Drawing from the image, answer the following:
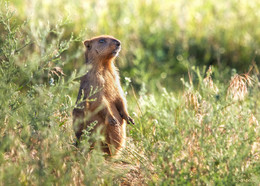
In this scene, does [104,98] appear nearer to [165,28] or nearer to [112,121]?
[112,121]

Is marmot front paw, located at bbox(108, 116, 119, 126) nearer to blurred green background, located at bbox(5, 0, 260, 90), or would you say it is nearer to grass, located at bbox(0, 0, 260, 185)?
grass, located at bbox(0, 0, 260, 185)

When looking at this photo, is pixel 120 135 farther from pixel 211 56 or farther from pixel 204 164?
pixel 211 56

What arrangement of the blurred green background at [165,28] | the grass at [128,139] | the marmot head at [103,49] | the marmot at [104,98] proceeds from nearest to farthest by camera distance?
1. the grass at [128,139]
2. the marmot at [104,98]
3. the marmot head at [103,49]
4. the blurred green background at [165,28]

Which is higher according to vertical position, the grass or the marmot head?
the marmot head

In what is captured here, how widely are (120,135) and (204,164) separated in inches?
53.7

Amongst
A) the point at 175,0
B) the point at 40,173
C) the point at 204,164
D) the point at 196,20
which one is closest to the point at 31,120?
the point at 40,173

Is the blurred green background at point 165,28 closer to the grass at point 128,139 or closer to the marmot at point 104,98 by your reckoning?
the marmot at point 104,98

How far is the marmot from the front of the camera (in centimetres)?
461

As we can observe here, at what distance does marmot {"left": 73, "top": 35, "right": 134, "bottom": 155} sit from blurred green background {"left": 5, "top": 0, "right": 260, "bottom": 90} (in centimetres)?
293

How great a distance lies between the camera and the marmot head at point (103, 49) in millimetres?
5086

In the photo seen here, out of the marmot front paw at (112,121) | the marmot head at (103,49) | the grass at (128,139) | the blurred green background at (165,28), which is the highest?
the blurred green background at (165,28)

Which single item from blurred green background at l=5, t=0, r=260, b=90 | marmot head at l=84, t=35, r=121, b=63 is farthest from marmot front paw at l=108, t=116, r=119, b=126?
blurred green background at l=5, t=0, r=260, b=90

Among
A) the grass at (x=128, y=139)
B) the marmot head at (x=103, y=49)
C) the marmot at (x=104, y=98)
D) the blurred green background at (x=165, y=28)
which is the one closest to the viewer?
the grass at (x=128, y=139)

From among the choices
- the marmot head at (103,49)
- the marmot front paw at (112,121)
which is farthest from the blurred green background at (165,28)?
the marmot front paw at (112,121)
